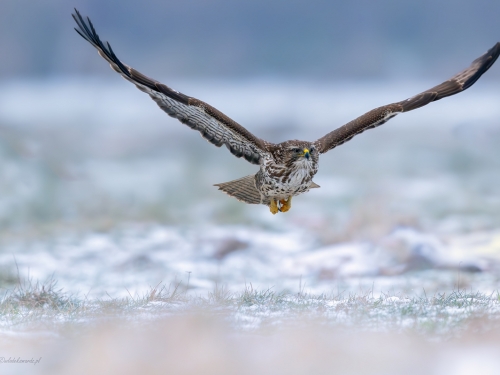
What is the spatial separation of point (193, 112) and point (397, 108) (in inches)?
106

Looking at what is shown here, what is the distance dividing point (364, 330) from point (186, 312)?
2009mm

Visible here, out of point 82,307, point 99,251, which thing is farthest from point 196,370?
point 99,251

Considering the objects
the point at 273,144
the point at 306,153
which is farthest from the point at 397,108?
the point at 273,144

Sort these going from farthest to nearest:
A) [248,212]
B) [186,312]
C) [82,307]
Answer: [248,212] → [82,307] → [186,312]

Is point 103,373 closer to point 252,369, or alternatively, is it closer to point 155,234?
point 252,369

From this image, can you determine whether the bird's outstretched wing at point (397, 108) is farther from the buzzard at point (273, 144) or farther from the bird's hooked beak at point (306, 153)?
the bird's hooked beak at point (306, 153)

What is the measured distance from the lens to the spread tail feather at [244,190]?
9.42m

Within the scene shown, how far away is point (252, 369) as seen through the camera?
5848 mm

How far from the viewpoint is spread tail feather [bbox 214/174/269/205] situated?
30.9 ft

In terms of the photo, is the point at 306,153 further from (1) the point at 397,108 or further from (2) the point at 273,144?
(1) the point at 397,108

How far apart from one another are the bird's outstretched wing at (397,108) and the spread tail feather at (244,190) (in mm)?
1118

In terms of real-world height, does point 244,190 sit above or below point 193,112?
below

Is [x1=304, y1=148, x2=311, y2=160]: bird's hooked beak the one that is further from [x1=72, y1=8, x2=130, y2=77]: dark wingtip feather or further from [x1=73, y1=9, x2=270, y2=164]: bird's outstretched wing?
[x1=72, y1=8, x2=130, y2=77]: dark wingtip feather

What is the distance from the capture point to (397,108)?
8.90 metres
